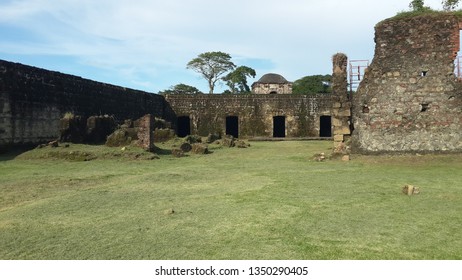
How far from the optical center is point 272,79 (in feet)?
125

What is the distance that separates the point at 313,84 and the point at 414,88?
42.8 metres

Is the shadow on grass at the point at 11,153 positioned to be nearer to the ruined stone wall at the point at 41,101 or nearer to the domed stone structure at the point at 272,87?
the ruined stone wall at the point at 41,101

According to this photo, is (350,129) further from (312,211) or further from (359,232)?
(359,232)

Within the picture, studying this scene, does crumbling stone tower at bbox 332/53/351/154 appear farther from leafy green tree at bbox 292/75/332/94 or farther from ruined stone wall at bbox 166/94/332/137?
leafy green tree at bbox 292/75/332/94

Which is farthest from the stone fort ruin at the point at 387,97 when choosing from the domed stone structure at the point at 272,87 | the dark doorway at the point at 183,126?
the domed stone structure at the point at 272,87

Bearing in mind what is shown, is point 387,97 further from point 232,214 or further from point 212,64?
point 212,64

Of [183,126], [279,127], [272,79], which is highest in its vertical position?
[272,79]

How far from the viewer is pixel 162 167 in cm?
985

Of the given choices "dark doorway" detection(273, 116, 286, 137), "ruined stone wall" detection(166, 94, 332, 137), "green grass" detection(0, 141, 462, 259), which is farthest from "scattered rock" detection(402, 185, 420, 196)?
"dark doorway" detection(273, 116, 286, 137)

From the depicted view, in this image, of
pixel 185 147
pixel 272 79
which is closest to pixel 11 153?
pixel 185 147

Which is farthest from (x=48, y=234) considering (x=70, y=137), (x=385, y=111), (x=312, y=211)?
(x=70, y=137)

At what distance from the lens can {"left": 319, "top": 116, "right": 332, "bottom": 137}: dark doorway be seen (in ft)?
86.3

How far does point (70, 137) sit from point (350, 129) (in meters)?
8.78

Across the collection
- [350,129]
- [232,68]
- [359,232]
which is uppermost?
[232,68]
